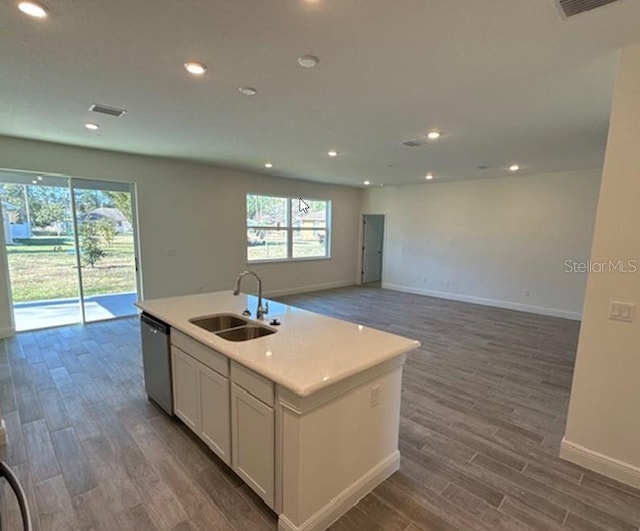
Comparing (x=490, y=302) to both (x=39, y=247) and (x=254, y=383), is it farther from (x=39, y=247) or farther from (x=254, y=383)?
(x=39, y=247)

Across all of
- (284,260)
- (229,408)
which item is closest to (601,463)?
(229,408)

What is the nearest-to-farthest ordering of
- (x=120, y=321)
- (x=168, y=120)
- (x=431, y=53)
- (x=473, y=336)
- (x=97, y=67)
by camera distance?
(x=431, y=53) → (x=97, y=67) → (x=168, y=120) → (x=473, y=336) → (x=120, y=321)

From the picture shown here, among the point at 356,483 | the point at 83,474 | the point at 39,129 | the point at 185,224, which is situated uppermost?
the point at 39,129

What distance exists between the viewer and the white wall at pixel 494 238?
6062 millimetres

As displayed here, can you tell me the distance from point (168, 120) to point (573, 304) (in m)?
7.13

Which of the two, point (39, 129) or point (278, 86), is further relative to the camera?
point (39, 129)

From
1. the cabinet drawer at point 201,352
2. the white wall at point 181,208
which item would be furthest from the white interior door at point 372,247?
the cabinet drawer at point 201,352

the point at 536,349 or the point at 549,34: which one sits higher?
the point at 549,34

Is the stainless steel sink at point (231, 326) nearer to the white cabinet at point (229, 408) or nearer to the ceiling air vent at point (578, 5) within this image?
the white cabinet at point (229, 408)

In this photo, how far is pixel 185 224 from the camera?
6.07 m

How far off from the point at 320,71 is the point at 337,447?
2.41 metres

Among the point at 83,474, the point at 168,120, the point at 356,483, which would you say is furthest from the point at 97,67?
the point at 356,483

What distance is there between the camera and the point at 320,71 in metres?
2.32

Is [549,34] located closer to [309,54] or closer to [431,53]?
[431,53]
